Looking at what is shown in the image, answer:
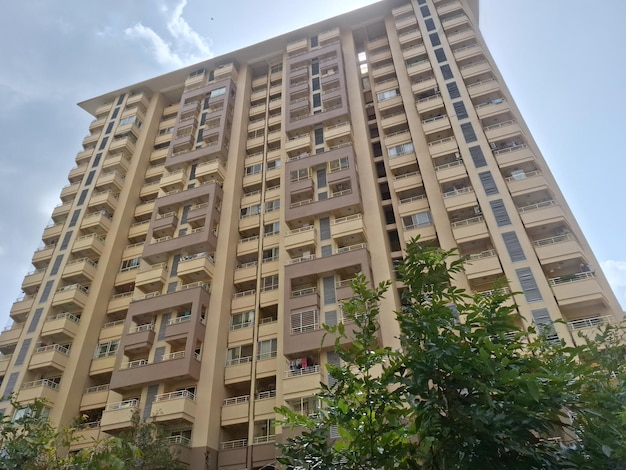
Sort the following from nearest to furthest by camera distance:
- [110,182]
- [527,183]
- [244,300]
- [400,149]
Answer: [527,183] → [244,300] → [400,149] → [110,182]

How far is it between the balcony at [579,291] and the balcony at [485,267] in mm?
3181

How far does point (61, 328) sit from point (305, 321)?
19205mm

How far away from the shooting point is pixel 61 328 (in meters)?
35.3

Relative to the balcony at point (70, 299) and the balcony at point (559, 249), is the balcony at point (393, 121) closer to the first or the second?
the balcony at point (559, 249)

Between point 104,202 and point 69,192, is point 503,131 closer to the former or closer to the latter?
point 104,202

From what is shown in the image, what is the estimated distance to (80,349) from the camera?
3472 centimetres

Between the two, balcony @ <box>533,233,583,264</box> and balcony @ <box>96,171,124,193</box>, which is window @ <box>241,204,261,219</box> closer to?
balcony @ <box>96,171,124,193</box>

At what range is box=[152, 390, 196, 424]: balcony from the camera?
27922 millimetres

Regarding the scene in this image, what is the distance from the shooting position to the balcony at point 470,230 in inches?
1216

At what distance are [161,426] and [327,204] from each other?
714 inches

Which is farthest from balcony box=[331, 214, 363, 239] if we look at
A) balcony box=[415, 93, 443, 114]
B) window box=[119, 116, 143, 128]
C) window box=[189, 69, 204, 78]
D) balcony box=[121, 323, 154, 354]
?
window box=[189, 69, 204, 78]

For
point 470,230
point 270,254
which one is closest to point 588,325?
point 470,230

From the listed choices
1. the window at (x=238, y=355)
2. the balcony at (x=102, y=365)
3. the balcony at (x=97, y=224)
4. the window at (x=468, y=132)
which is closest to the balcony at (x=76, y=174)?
the balcony at (x=97, y=224)

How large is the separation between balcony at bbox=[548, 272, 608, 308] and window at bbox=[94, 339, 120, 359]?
29.9 meters
